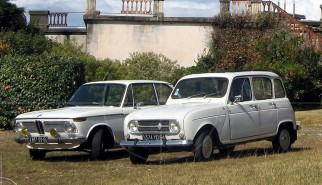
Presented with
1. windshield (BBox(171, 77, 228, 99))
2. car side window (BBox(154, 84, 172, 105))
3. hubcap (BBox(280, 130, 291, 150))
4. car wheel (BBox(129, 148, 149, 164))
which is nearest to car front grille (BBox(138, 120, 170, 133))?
car wheel (BBox(129, 148, 149, 164))

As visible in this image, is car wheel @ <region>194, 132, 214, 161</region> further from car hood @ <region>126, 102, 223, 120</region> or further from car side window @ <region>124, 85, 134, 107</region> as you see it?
car side window @ <region>124, 85, 134, 107</region>

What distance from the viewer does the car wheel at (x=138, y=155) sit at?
14070mm

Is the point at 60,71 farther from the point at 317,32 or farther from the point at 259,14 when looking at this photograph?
the point at 317,32

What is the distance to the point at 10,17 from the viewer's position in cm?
3284

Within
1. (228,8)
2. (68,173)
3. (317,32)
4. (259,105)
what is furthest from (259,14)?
(68,173)

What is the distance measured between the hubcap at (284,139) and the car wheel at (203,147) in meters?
2.44

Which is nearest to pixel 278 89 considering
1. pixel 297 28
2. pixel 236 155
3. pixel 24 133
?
pixel 236 155

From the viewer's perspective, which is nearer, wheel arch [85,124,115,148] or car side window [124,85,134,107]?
wheel arch [85,124,115,148]

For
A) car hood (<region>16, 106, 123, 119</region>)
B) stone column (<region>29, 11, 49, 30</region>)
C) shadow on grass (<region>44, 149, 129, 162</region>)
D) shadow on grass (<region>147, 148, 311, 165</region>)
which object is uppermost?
stone column (<region>29, 11, 49, 30</region>)

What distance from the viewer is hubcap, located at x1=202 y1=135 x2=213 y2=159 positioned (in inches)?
543

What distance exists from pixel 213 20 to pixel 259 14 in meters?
2.07

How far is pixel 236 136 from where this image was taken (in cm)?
1462

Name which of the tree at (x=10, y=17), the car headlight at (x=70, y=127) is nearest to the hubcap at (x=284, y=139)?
the car headlight at (x=70, y=127)

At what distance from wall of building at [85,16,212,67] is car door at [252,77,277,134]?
696 inches
